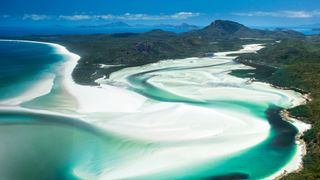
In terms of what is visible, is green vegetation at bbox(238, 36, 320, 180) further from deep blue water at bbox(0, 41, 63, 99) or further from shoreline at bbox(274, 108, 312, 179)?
deep blue water at bbox(0, 41, 63, 99)

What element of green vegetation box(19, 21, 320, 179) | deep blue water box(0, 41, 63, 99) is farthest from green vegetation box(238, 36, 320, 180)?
deep blue water box(0, 41, 63, 99)

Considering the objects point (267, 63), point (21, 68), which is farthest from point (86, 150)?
point (267, 63)

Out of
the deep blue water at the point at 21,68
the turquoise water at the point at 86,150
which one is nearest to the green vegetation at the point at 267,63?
the turquoise water at the point at 86,150

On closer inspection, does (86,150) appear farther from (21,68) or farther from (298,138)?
(21,68)

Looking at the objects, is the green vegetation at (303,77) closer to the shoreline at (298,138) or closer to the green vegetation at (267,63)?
the green vegetation at (267,63)

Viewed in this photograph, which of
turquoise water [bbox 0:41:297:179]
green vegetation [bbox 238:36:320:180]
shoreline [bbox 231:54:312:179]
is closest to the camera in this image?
turquoise water [bbox 0:41:297:179]
